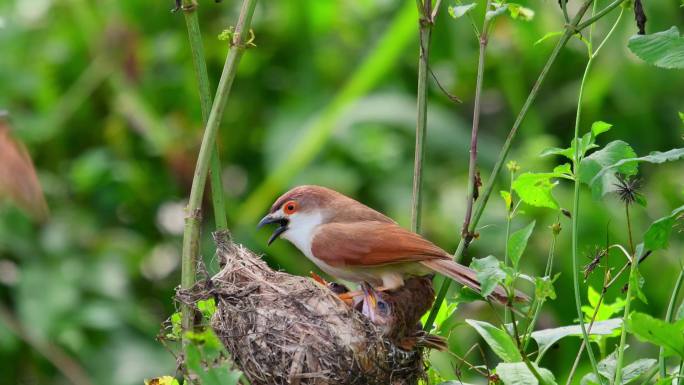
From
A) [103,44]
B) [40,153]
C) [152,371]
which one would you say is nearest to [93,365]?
[152,371]

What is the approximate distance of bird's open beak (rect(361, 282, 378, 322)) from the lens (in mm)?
3412

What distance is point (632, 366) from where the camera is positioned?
9.18ft

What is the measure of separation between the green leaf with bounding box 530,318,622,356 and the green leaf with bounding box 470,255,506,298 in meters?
0.43

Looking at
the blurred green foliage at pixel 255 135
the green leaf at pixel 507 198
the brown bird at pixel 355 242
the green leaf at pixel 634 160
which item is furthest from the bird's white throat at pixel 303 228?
the blurred green foliage at pixel 255 135

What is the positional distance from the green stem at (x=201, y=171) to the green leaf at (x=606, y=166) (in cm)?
93

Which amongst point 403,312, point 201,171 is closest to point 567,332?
point 403,312

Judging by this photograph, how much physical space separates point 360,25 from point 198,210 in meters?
5.34

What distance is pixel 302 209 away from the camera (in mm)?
4250

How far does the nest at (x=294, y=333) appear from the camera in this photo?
10.1 ft

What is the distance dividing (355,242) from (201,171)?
1.16 metres

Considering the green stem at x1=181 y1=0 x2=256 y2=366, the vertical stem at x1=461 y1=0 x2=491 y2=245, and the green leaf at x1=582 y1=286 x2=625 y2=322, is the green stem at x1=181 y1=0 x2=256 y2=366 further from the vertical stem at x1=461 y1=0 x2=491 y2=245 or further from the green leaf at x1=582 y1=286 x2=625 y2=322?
the green leaf at x1=582 y1=286 x2=625 y2=322

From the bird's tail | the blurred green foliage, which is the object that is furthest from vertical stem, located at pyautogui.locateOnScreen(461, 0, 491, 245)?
the blurred green foliage

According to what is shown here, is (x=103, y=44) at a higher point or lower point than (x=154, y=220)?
higher

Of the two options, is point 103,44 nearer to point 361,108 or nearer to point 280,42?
point 280,42
